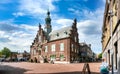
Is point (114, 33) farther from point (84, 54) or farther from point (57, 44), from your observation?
point (84, 54)

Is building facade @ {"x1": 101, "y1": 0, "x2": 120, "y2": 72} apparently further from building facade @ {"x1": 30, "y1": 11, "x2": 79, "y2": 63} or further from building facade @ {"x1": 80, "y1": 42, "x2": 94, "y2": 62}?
building facade @ {"x1": 80, "y1": 42, "x2": 94, "y2": 62}

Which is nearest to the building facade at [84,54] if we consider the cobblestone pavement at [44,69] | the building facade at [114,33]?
→ the cobblestone pavement at [44,69]

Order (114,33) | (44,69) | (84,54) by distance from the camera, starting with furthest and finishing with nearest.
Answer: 1. (84,54)
2. (44,69)
3. (114,33)

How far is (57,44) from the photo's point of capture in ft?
228

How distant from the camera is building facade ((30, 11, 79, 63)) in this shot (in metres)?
65.9

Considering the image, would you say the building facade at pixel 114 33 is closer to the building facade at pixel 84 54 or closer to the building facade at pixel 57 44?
the building facade at pixel 57 44

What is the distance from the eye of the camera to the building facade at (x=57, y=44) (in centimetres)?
6588

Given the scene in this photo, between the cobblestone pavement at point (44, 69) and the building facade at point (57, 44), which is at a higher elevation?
the building facade at point (57, 44)

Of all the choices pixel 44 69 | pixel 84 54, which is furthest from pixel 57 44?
pixel 44 69

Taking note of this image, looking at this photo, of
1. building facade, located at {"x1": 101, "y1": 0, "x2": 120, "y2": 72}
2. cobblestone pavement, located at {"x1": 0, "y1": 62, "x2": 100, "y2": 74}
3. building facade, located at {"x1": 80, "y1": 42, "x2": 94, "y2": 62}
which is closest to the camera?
building facade, located at {"x1": 101, "y1": 0, "x2": 120, "y2": 72}

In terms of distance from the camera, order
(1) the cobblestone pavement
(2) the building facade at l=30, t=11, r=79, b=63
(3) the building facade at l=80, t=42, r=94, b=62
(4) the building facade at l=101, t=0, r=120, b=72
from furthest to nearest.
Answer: (3) the building facade at l=80, t=42, r=94, b=62 → (2) the building facade at l=30, t=11, r=79, b=63 → (1) the cobblestone pavement → (4) the building facade at l=101, t=0, r=120, b=72

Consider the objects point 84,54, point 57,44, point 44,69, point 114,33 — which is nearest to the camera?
point 114,33

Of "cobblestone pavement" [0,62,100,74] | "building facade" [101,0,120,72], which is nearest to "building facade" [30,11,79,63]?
"cobblestone pavement" [0,62,100,74]

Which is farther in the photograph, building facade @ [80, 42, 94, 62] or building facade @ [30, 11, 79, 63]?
building facade @ [80, 42, 94, 62]
